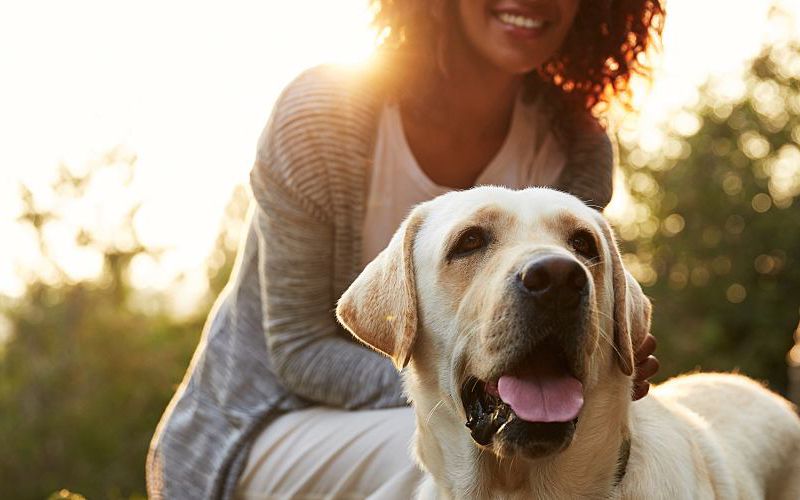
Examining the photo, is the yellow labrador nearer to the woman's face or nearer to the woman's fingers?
the woman's fingers

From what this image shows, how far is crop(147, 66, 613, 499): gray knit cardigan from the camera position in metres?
3.81

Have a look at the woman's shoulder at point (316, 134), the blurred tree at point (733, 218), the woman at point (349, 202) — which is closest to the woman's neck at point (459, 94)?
the woman at point (349, 202)

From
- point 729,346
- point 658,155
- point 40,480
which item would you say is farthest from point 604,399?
point 658,155

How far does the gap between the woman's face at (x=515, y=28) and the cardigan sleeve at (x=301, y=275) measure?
0.76 metres

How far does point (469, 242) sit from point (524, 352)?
0.47 metres

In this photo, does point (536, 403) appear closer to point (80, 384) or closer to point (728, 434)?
point (728, 434)

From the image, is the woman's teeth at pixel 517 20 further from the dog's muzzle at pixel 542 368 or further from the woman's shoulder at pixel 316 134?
the dog's muzzle at pixel 542 368

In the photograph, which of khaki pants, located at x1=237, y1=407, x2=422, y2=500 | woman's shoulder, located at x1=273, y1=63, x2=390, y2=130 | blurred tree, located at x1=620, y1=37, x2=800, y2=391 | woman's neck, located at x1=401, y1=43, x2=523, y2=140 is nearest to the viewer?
khaki pants, located at x1=237, y1=407, x2=422, y2=500

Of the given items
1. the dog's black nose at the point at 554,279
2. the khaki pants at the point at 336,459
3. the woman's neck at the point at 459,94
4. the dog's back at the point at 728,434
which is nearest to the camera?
the dog's black nose at the point at 554,279

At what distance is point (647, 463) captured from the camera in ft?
9.68

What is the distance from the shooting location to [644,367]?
126 inches

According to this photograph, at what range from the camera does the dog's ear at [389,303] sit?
2.98 m

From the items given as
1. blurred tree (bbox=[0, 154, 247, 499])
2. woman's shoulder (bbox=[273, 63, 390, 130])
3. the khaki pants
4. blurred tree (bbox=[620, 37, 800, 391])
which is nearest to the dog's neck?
the khaki pants

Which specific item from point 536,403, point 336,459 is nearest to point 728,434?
point 536,403
